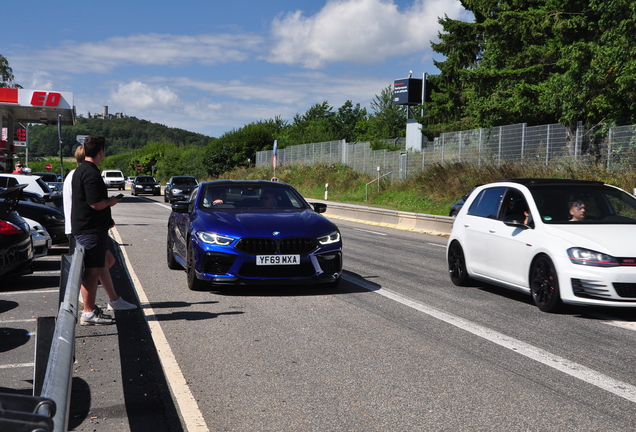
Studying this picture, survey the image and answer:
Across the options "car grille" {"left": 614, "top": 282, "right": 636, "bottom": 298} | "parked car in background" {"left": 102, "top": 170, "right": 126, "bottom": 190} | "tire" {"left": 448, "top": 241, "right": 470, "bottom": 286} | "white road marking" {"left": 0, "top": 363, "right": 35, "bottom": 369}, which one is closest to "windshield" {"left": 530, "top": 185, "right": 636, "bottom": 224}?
"car grille" {"left": 614, "top": 282, "right": 636, "bottom": 298}

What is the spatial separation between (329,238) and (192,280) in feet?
5.86

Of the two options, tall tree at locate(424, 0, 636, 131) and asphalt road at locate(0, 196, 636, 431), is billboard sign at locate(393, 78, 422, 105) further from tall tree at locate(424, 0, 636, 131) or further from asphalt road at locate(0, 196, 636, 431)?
asphalt road at locate(0, 196, 636, 431)

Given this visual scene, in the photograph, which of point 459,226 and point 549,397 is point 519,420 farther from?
point 459,226

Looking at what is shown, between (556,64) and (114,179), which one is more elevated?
(556,64)

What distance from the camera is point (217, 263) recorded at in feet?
27.1

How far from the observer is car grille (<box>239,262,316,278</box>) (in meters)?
8.19

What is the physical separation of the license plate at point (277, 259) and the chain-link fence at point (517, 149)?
17.2 m

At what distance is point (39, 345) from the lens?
3.17m

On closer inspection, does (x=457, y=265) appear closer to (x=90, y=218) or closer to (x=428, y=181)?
(x=90, y=218)

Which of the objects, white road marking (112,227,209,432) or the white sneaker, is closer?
white road marking (112,227,209,432)

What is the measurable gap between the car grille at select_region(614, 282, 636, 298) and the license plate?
11.5ft

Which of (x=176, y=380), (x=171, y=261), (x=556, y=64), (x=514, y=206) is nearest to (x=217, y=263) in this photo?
(x=171, y=261)

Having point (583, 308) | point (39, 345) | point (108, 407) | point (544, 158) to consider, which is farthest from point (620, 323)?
point (544, 158)

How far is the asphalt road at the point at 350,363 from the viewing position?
13.6ft
